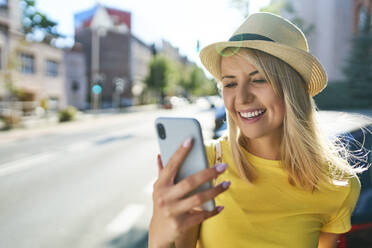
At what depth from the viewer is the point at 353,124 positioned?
219 cm

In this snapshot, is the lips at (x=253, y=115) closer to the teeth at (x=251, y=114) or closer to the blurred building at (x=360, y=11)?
the teeth at (x=251, y=114)

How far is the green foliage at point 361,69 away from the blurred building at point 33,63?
19.9 meters

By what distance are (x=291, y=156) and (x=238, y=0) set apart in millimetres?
17781

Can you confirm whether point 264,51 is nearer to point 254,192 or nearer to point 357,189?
point 254,192

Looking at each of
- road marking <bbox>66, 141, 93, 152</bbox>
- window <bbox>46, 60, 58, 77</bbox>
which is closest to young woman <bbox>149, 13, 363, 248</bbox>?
road marking <bbox>66, 141, 93, 152</bbox>

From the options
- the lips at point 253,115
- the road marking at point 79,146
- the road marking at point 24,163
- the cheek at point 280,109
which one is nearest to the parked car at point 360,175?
the cheek at point 280,109

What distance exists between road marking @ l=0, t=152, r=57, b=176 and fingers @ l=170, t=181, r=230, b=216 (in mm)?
7425

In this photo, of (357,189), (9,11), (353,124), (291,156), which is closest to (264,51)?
(291,156)

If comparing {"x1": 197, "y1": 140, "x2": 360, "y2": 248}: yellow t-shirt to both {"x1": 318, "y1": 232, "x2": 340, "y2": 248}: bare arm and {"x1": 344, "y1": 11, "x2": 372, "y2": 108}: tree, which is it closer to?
{"x1": 318, "y1": 232, "x2": 340, "y2": 248}: bare arm

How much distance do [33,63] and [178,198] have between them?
3282 centimetres

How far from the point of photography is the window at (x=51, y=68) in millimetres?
31562

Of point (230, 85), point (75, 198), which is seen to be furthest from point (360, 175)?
point (75, 198)

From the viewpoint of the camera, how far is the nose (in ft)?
4.45

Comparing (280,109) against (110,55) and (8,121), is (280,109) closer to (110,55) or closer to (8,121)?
(8,121)
